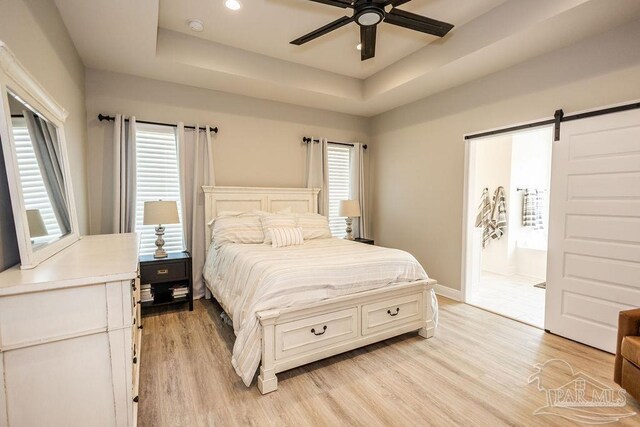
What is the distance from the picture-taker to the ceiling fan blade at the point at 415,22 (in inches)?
85.0

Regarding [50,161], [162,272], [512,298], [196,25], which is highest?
[196,25]

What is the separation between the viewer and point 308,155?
183 inches

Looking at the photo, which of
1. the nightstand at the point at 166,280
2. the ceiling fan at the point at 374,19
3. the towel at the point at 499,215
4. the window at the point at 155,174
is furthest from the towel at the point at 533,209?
the window at the point at 155,174

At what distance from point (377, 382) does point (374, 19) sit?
8.71ft

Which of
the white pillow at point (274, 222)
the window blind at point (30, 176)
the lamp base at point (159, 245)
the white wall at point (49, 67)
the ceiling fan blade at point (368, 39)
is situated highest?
the ceiling fan blade at point (368, 39)

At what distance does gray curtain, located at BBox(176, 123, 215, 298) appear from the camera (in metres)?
3.75

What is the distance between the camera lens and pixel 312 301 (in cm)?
219

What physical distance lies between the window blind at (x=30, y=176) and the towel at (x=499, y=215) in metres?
5.83

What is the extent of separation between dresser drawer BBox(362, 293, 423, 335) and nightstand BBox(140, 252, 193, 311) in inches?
82.1

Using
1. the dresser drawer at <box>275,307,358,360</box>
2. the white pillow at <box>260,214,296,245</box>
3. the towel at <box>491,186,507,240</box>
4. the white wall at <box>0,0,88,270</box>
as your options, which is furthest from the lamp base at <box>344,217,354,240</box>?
the white wall at <box>0,0,88,270</box>

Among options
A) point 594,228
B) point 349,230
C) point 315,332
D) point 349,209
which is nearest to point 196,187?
point 349,209

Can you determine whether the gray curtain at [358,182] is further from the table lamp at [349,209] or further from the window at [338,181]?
the table lamp at [349,209]

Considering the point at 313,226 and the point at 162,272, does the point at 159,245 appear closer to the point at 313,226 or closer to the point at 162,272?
the point at 162,272

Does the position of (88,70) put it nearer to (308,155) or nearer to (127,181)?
(127,181)
